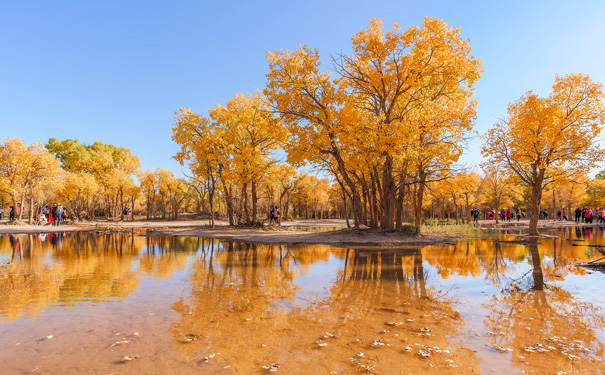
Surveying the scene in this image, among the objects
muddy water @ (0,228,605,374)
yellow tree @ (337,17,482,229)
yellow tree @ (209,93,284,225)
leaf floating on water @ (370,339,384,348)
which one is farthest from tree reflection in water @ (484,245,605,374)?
yellow tree @ (209,93,284,225)

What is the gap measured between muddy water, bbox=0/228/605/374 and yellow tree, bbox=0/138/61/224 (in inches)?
1006

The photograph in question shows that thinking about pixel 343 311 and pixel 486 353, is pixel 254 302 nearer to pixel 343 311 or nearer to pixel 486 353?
pixel 343 311

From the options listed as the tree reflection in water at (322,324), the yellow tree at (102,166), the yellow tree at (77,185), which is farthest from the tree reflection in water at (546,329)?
the yellow tree at (102,166)

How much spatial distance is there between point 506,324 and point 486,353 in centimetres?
124

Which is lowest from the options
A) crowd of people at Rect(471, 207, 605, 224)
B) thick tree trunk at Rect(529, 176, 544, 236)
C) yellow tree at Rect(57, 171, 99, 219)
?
crowd of people at Rect(471, 207, 605, 224)

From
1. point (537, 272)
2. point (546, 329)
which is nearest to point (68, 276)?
point (546, 329)

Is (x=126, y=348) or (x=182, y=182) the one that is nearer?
(x=126, y=348)

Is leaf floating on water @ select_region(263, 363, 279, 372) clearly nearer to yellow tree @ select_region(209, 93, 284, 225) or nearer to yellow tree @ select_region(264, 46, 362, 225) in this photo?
yellow tree @ select_region(264, 46, 362, 225)

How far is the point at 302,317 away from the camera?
487cm

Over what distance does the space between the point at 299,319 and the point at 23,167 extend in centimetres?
3372

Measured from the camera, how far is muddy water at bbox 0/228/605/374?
3.43m

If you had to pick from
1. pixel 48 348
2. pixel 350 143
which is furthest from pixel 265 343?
pixel 350 143

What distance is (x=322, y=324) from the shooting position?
458 cm

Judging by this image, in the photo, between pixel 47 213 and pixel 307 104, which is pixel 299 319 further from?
pixel 47 213
